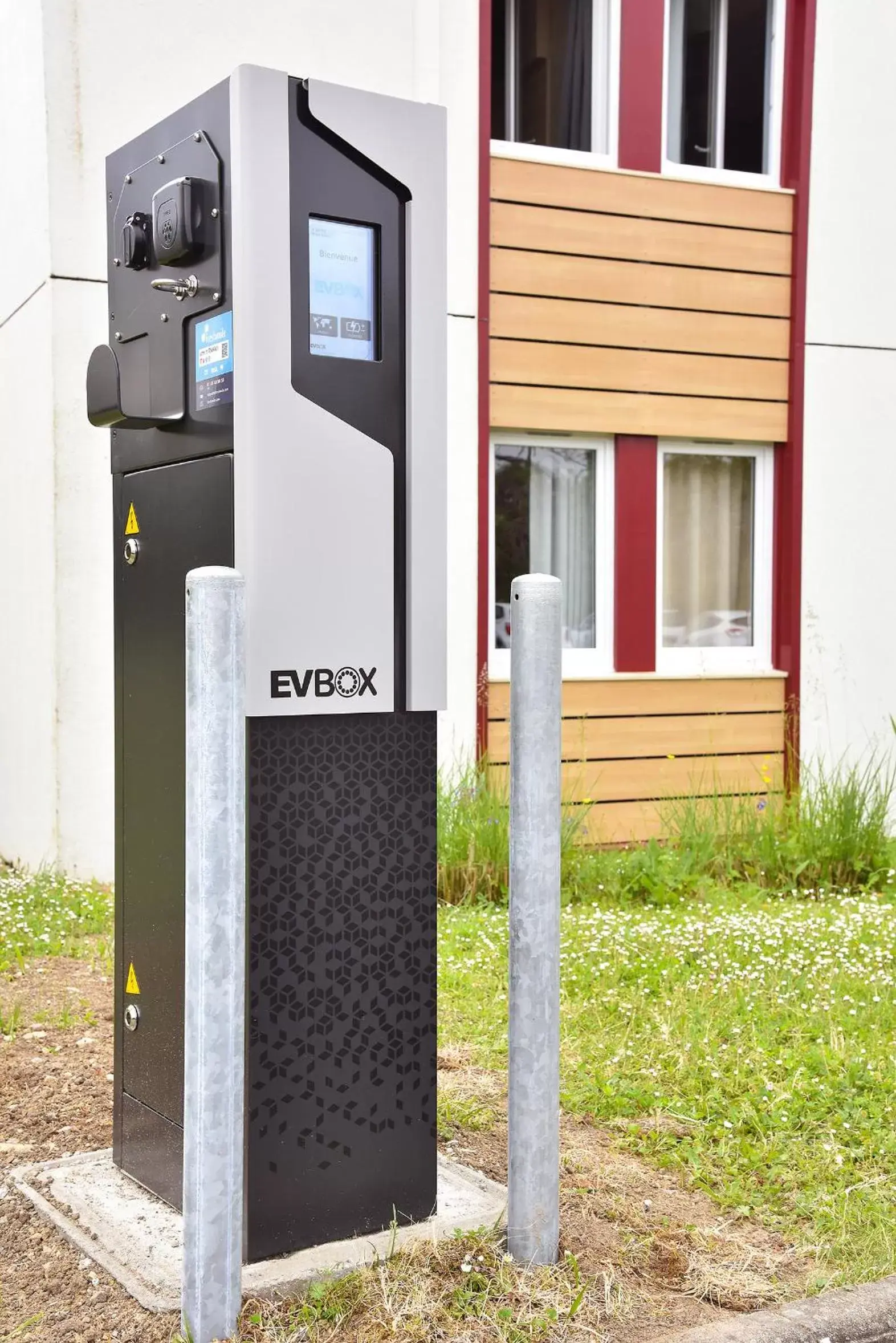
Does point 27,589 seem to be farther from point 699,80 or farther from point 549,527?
point 699,80

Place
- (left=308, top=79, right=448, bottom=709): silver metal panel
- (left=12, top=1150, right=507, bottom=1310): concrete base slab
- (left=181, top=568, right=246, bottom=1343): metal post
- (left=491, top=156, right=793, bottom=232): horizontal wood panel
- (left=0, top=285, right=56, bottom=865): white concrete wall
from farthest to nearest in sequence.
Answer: (left=491, top=156, right=793, bottom=232): horizontal wood panel → (left=0, top=285, right=56, bottom=865): white concrete wall → (left=308, top=79, right=448, bottom=709): silver metal panel → (left=12, top=1150, right=507, bottom=1310): concrete base slab → (left=181, top=568, right=246, bottom=1343): metal post

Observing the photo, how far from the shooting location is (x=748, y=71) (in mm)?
9031

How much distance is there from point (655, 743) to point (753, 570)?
4.90 ft

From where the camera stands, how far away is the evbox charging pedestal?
2.61 metres

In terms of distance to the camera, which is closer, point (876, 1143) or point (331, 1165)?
point (331, 1165)

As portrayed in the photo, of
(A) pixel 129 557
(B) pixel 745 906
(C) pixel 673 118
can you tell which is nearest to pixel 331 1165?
(A) pixel 129 557

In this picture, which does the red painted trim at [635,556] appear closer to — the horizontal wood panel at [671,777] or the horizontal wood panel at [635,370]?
the horizontal wood panel at [635,370]

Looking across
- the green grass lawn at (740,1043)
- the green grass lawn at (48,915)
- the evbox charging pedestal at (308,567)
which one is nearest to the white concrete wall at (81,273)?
the green grass lawn at (48,915)

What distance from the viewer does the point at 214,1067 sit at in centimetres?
229

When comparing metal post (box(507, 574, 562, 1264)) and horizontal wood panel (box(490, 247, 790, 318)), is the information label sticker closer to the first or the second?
metal post (box(507, 574, 562, 1264))

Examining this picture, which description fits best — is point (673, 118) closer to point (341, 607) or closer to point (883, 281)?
point (883, 281)

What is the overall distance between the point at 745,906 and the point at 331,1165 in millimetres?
3932

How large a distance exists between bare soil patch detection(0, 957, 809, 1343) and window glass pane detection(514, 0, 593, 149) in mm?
6216

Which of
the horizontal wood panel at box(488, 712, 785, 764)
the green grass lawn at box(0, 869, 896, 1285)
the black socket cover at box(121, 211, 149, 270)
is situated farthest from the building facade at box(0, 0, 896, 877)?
the black socket cover at box(121, 211, 149, 270)
